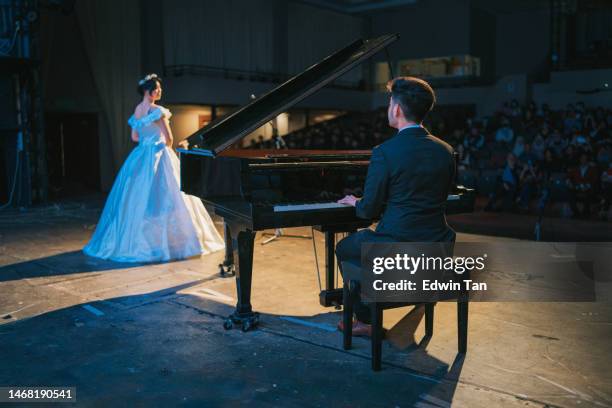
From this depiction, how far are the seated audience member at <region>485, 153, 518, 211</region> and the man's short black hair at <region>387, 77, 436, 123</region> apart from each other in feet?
19.8

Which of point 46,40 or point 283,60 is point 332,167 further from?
point 283,60

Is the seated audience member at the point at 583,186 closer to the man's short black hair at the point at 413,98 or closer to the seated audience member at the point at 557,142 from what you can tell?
the seated audience member at the point at 557,142

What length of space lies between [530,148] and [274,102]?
7331 mm

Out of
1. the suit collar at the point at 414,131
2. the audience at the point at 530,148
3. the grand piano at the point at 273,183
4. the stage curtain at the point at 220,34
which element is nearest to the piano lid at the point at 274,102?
the grand piano at the point at 273,183

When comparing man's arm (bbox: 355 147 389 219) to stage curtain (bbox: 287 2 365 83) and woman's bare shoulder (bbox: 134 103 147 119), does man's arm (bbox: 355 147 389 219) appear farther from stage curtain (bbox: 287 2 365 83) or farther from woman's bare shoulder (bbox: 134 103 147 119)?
stage curtain (bbox: 287 2 365 83)

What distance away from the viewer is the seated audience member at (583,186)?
7.64 m

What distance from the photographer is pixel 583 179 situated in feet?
25.6

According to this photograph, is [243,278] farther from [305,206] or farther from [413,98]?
[413,98]

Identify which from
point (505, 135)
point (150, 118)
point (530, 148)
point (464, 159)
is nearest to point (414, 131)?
point (150, 118)

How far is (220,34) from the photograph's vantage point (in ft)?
48.6

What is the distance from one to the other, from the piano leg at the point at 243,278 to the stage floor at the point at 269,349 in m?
0.07

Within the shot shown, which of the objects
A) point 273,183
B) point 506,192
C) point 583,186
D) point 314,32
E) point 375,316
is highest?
point 314,32

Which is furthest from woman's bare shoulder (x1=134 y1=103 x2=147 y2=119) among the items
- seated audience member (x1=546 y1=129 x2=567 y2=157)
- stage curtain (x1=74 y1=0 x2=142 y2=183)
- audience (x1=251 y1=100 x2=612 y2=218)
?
seated audience member (x1=546 y1=129 x2=567 y2=157)

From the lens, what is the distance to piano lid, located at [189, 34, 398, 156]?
10.4 feet
